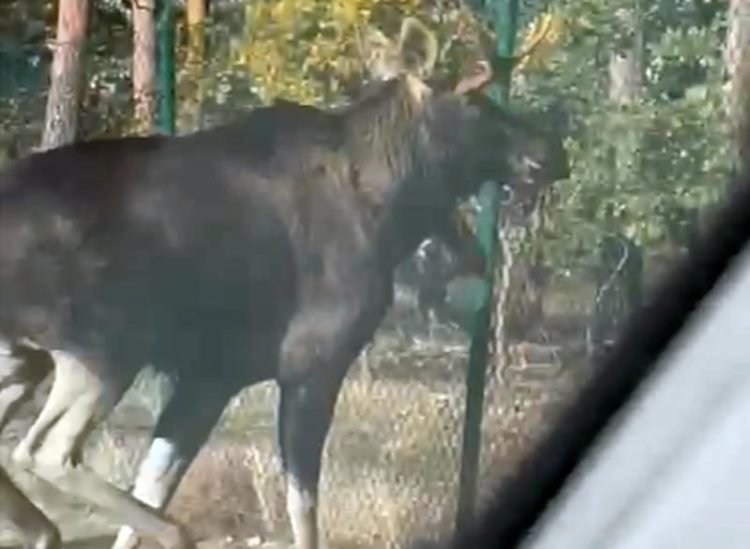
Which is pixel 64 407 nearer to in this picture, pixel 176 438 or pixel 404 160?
pixel 176 438

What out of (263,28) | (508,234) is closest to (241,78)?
(263,28)

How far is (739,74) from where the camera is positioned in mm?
658

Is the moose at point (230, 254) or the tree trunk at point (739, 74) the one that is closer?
the moose at point (230, 254)

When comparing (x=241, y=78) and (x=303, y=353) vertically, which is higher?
(x=241, y=78)

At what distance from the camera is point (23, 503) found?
1.80 feet

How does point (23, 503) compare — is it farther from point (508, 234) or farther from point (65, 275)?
point (508, 234)

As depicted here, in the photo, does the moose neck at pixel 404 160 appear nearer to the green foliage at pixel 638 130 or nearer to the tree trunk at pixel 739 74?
the green foliage at pixel 638 130

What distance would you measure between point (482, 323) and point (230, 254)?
0.12 meters

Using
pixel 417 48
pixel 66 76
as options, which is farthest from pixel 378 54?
pixel 66 76

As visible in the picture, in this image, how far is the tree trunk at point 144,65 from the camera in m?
0.55

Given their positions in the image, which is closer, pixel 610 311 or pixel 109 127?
pixel 109 127

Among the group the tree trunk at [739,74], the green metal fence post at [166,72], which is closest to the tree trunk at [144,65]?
the green metal fence post at [166,72]

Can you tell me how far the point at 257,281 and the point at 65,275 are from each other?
7 cm

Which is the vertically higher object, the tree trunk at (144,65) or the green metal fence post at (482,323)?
the tree trunk at (144,65)
